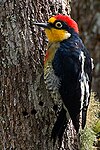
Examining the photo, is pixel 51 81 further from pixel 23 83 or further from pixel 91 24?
pixel 91 24

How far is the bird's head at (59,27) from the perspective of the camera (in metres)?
3.61

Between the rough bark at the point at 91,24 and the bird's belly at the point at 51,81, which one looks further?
the rough bark at the point at 91,24

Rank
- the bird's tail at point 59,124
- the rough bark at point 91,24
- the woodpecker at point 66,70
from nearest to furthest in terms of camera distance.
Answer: the woodpecker at point 66,70
the bird's tail at point 59,124
the rough bark at point 91,24

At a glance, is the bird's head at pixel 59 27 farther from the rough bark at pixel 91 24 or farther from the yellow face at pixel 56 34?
the rough bark at pixel 91 24

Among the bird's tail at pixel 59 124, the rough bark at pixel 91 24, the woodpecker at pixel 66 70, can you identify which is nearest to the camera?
the woodpecker at pixel 66 70

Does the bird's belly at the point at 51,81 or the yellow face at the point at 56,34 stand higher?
the yellow face at the point at 56,34

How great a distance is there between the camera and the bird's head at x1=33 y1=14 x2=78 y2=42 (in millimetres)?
3611

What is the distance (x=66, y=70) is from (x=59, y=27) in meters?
0.31

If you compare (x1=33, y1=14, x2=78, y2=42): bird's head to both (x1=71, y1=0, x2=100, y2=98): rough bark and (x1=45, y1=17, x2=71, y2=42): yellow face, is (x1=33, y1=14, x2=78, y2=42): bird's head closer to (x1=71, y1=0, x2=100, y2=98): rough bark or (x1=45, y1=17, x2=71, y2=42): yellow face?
(x1=45, y1=17, x2=71, y2=42): yellow face

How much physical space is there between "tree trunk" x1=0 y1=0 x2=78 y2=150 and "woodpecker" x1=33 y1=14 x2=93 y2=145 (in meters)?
0.09

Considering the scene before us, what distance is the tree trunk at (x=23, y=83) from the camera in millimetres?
3705

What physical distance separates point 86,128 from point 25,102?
22.9 inches

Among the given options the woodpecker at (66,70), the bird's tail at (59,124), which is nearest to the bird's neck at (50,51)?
the woodpecker at (66,70)

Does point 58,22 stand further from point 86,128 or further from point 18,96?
point 86,128
